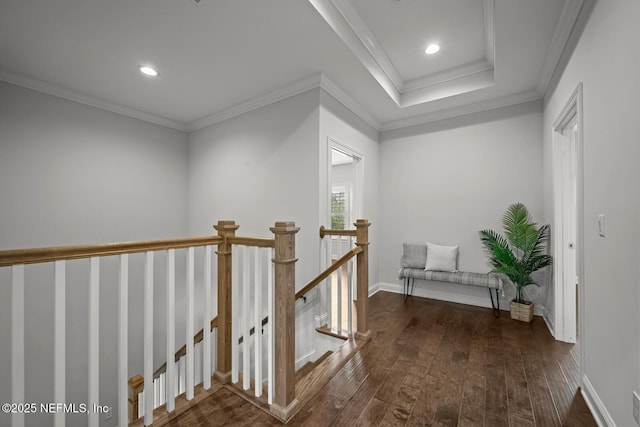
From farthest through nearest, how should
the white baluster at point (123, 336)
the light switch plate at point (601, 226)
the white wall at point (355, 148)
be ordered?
the white wall at point (355, 148)
the light switch plate at point (601, 226)
the white baluster at point (123, 336)

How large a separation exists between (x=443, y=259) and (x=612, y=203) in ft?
7.45

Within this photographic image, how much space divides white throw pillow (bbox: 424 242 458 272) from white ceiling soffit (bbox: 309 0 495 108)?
2041 mm

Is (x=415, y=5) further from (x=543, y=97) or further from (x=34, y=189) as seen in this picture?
(x=34, y=189)

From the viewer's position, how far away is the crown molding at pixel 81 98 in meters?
2.91

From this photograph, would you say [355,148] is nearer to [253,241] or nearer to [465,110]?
[465,110]

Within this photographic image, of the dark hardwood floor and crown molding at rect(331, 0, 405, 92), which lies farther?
crown molding at rect(331, 0, 405, 92)

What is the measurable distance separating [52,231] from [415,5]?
184 inches

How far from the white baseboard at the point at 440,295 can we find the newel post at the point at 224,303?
9.09 ft

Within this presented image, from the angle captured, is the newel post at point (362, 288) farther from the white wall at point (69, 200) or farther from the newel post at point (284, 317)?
the white wall at point (69, 200)

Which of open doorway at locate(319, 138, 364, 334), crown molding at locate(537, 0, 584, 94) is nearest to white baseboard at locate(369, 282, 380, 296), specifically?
open doorway at locate(319, 138, 364, 334)

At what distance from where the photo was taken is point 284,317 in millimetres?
1619

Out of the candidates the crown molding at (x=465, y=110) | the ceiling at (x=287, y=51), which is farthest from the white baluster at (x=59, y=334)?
the crown molding at (x=465, y=110)

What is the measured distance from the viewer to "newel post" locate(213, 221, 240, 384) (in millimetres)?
1914

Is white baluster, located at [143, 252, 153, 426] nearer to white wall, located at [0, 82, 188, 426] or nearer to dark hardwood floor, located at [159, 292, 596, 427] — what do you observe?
dark hardwood floor, located at [159, 292, 596, 427]
